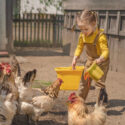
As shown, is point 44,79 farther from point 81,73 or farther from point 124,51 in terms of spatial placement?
point 124,51

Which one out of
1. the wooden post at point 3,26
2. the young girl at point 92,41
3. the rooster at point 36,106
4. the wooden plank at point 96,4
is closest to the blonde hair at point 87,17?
the young girl at point 92,41

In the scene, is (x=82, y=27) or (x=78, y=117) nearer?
(x=78, y=117)

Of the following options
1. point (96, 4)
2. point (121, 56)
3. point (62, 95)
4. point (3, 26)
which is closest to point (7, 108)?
point (62, 95)

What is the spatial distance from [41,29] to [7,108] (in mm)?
9652

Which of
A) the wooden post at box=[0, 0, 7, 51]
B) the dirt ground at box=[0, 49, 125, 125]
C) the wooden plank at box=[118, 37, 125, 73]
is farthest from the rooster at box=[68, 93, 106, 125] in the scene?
the wooden post at box=[0, 0, 7, 51]

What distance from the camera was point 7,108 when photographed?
3.74 m

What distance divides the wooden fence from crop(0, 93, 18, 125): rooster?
919 cm

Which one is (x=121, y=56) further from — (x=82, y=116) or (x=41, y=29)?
(x=41, y=29)

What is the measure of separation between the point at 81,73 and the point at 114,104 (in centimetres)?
95

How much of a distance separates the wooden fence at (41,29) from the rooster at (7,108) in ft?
30.2

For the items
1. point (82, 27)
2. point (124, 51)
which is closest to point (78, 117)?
point (82, 27)

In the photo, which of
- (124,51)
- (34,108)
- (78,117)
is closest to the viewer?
(78,117)

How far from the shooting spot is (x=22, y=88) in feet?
14.2

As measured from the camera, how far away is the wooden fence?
12859 mm
